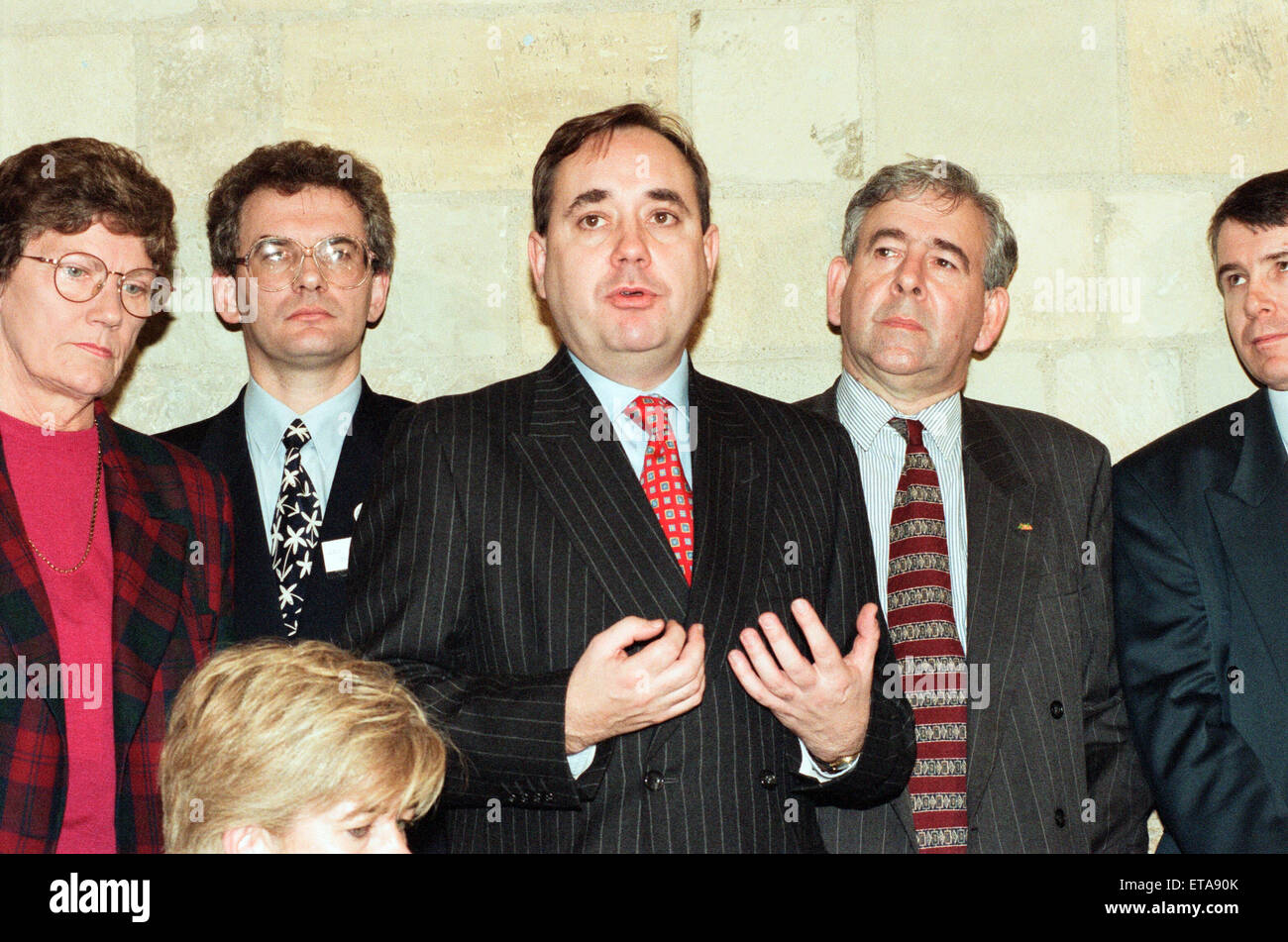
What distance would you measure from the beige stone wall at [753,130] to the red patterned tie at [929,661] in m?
0.92

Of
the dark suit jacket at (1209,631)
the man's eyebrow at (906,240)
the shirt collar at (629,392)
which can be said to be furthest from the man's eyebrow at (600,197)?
the dark suit jacket at (1209,631)

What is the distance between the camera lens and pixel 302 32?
3727mm

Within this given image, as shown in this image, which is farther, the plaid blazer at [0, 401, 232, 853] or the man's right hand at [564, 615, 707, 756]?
the plaid blazer at [0, 401, 232, 853]

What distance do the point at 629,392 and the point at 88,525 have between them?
1.07 m

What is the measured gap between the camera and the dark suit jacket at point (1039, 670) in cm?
274

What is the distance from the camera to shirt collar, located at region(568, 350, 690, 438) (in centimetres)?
259

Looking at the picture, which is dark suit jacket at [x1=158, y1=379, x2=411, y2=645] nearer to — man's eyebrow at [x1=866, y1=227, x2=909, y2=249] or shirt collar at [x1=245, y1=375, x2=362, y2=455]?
A: shirt collar at [x1=245, y1=375, x2=362, y2=455]

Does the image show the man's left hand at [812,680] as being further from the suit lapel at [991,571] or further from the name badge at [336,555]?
the name badge at [336,555]

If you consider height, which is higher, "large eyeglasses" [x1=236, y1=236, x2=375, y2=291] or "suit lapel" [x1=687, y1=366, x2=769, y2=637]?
"large eyeglasses" [x1=236, y1=236, x2=375, y2=291]

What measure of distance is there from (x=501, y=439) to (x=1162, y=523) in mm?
1482

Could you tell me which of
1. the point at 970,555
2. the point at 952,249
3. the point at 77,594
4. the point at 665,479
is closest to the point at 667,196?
the point at 665,479

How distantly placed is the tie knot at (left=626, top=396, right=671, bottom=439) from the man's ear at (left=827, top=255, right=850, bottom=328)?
93 centimetres

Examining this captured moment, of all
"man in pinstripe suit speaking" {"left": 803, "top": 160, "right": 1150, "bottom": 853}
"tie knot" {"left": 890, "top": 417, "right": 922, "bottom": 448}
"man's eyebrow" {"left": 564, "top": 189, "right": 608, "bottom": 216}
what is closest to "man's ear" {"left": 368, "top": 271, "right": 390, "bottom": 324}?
"man's eyebrow" {"left": 564, "top": 189, "right": 608, "bottom": 216}

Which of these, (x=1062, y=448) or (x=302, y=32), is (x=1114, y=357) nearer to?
(x=1062, y=448)
